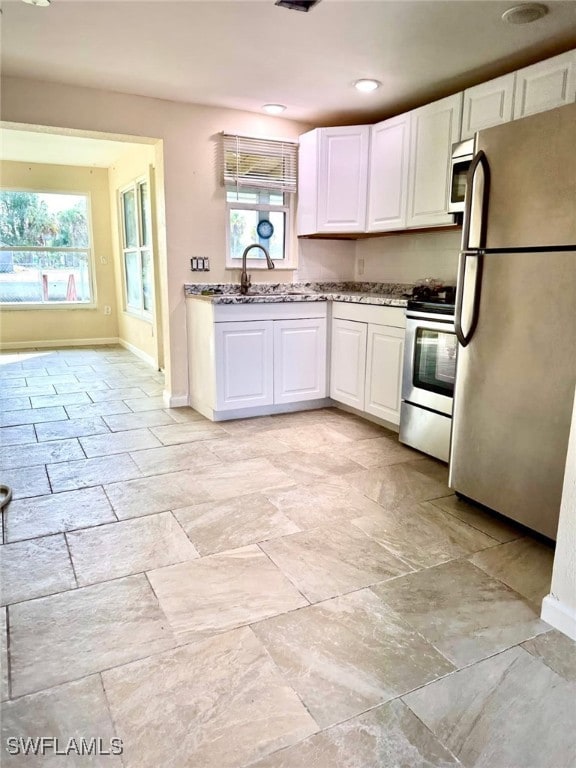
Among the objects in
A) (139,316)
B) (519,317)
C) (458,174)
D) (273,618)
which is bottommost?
(273,618)

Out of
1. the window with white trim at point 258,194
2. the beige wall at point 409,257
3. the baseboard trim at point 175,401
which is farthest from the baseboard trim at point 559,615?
the window with white trim at point 258,194

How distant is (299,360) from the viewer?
4.08 meters

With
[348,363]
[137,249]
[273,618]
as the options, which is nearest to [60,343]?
[137,249]

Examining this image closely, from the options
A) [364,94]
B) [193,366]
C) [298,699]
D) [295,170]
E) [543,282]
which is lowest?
[298,699]

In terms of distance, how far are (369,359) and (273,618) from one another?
2.32m

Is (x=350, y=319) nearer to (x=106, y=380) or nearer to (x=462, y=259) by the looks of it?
(x=462, y=259)

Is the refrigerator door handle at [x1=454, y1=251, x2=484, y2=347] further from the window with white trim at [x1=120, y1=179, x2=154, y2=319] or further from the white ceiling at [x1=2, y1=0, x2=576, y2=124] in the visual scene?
the window with white trim at [x1=120, y1=179, x2=154, y2=319]

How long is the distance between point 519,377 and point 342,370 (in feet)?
6.53

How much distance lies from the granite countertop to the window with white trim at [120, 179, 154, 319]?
1744 millimetres

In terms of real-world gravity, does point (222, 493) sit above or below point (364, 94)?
below

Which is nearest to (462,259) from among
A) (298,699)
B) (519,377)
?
(519,377)

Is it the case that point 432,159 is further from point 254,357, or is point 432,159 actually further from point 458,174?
point 254,357

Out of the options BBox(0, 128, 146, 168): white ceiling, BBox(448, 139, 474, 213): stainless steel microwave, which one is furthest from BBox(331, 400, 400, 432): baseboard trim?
BBox(0, 128, 146, 168): white ceiling

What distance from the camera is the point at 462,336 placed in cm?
236
